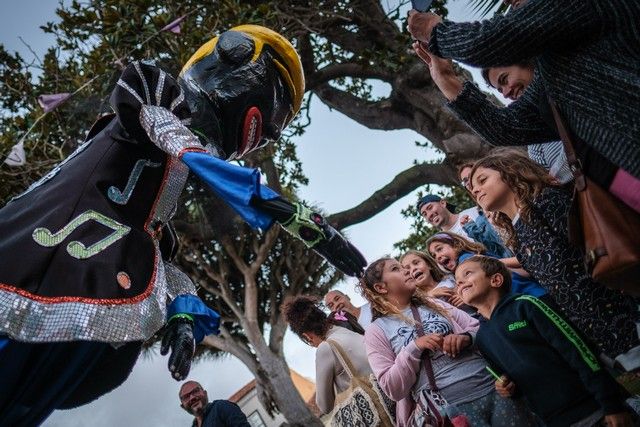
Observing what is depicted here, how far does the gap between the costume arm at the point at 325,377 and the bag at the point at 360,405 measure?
6cm

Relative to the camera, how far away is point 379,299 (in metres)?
2.86

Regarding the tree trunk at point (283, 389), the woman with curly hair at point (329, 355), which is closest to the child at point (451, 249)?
the woman with curly hair at point (329, 355)

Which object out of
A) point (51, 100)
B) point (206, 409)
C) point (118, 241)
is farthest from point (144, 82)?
point (51, 100)

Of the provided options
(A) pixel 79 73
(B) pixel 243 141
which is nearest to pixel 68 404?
(B) pixel 243 141

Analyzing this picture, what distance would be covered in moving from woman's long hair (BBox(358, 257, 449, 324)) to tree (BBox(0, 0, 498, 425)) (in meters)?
2.90

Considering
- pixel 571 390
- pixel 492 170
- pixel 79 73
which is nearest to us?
pixel 571 390

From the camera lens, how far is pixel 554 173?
92.0 inches

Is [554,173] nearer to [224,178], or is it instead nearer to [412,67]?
[224,178]

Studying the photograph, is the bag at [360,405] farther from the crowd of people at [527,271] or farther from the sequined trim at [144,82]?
the sequined trim at [144,82]

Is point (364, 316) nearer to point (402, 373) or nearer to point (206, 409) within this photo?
point (402, 373)

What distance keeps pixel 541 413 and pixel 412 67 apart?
4890 millimetres

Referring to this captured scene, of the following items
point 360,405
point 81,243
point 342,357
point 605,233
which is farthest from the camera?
point 342,357

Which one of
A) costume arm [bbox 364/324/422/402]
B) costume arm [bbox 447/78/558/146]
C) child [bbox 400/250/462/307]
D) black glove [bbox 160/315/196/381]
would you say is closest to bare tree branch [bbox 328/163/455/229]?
child [bbox 400/250/462/307]

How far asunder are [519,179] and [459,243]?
134 cm
